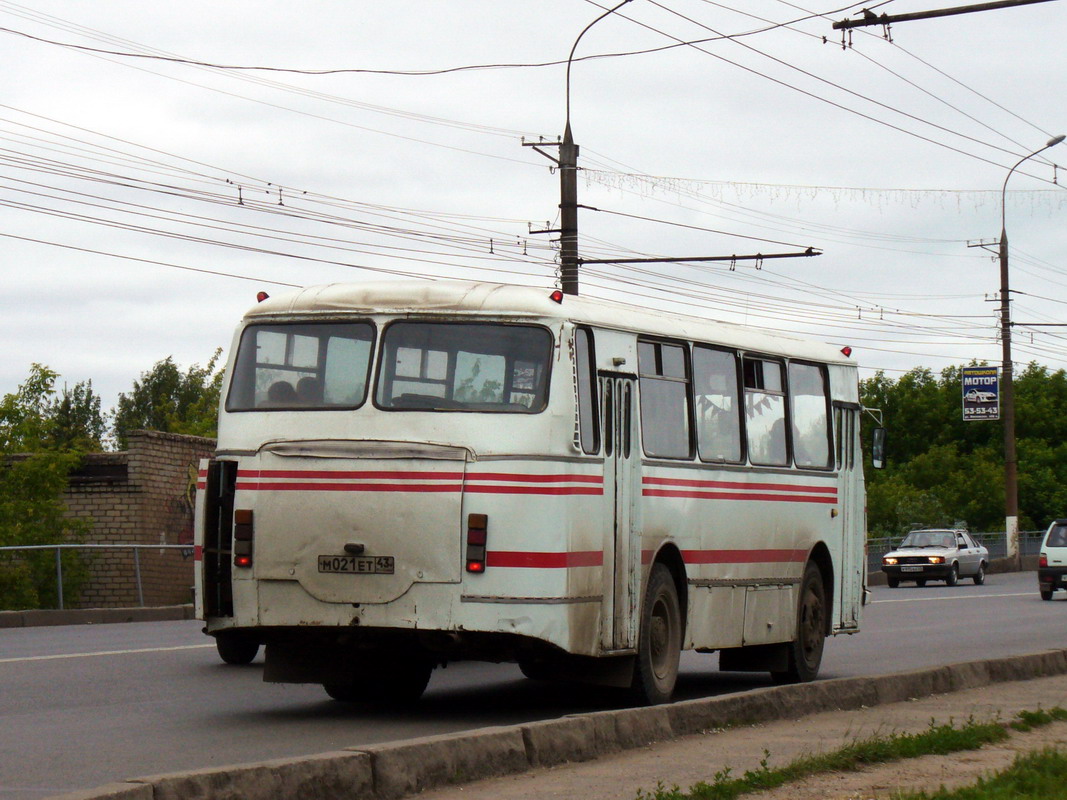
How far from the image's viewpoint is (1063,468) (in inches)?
3861

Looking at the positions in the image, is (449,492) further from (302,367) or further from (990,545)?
(990,545)

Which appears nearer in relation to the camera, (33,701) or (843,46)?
(33,701)

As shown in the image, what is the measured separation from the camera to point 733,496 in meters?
14.1

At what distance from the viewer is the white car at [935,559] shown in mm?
46125

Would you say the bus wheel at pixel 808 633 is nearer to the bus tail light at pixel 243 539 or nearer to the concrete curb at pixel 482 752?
the concrete curb at pixel 482 752

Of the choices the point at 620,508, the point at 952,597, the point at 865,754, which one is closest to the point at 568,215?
the point at 952,597

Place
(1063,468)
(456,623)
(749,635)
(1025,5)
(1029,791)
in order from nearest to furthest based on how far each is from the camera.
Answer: (1029,791)
(456,623)
(749,635)
(1025,5)
(1063,468)

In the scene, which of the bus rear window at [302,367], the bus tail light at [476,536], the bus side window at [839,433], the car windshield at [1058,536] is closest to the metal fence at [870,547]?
the bus side window at [839,433]

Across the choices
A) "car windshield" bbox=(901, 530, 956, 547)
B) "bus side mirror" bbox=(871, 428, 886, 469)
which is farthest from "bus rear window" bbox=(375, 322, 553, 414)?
"car windshield" bbox=(901, 530, 956, 547)

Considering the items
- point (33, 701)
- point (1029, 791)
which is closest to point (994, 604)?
point (33, 701)

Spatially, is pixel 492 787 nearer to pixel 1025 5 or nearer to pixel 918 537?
pixel 1025 5

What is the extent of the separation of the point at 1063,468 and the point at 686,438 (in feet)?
293

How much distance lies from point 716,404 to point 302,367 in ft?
11.9

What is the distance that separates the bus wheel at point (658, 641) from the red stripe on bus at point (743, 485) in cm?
61
